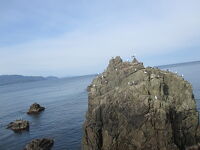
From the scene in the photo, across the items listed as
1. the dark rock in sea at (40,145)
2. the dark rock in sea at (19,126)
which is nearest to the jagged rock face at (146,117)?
the dark rock in sea at (40,145)

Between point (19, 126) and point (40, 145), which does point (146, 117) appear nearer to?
point (40, 145)

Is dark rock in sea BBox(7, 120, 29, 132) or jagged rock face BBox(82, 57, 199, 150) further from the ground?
jagged rock face BBox(82, 57, 199, 150)

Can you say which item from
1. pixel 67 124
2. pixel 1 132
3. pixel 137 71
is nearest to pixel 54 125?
pixel 67 124

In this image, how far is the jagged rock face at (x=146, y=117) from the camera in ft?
135

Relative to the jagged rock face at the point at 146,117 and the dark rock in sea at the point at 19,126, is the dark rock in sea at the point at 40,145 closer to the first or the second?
the jagged rock face at the point at 146,117

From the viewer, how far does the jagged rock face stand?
41.2m

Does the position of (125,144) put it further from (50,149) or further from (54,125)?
(54,125)

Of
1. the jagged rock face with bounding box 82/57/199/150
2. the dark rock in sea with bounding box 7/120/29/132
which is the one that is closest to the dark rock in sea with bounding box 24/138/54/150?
the jagged rock face with bounding box 82/57/199/150

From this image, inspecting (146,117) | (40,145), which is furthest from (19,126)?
(146,117)

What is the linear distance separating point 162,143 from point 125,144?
A: 5.86 metres

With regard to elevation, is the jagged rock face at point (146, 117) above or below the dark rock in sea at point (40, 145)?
above

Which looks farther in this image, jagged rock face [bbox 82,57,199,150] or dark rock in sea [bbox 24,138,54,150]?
dark rock in sea [bbox 24,138,54,150]

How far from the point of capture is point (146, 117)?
136ft

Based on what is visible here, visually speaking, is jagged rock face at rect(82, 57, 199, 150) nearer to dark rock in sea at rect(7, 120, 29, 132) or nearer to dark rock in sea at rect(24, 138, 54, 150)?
dark rock in sea at rect(24, 138, 54, 150)
